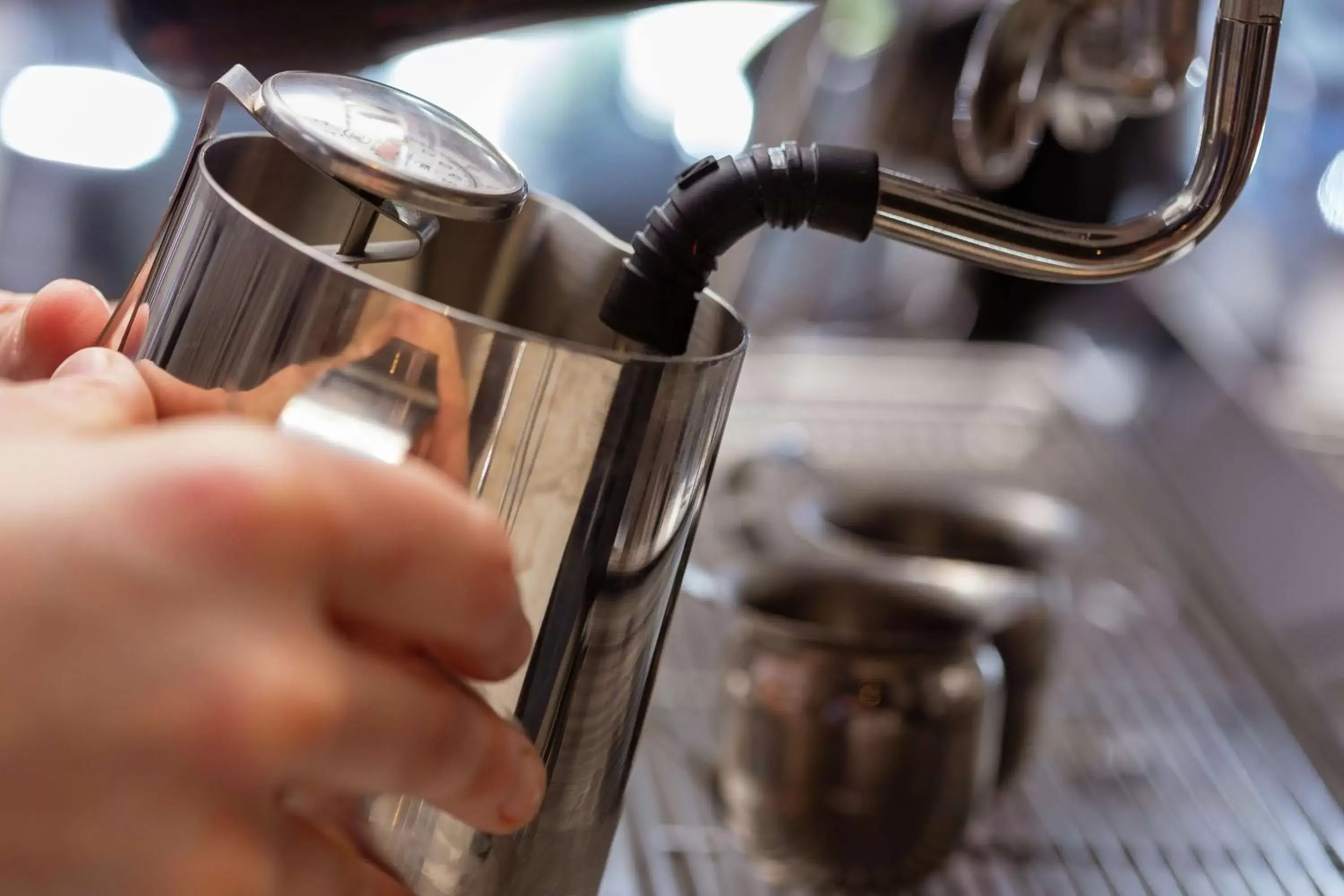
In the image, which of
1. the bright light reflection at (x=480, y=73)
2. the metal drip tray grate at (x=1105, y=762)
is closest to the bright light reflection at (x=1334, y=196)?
the metal drip tray grate at (x=1105, y=762)

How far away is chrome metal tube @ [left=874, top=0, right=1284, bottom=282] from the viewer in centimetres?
24

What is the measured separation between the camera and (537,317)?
0.27 metres

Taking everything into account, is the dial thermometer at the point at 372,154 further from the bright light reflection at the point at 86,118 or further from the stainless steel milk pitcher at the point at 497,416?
the bright light reflection at the point at 86,118

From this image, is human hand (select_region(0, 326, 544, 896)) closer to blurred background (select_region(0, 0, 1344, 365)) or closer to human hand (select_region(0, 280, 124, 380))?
human hand (select_region(0, 280, 124, 380))

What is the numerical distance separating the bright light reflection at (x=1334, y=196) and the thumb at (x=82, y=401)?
2.46 feet

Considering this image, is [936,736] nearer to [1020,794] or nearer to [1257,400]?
[1020,794]

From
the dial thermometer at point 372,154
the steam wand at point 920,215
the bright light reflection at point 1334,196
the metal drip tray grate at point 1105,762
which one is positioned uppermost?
the bright light reflection at point 1334,196

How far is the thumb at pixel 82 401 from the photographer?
18cm

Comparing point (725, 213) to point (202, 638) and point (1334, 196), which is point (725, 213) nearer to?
point (202, 638)

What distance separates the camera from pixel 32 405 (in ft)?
0.59

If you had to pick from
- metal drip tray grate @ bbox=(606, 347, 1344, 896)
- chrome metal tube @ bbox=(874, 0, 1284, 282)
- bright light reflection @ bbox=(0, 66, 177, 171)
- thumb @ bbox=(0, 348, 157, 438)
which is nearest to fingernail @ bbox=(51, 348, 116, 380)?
thumb @ bbox=(0, 348, 157, 438)

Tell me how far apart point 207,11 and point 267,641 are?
0.86ft

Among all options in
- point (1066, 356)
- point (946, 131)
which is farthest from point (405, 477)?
point (1066, 356)

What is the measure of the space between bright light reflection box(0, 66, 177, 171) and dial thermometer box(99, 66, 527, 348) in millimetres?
→ 353
